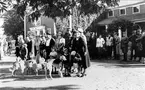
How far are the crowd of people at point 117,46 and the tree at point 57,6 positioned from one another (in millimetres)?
9519

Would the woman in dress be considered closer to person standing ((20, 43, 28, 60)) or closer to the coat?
the coat

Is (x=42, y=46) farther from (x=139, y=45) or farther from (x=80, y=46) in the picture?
(x=139, y=45)

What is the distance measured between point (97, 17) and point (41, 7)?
31.8 meters

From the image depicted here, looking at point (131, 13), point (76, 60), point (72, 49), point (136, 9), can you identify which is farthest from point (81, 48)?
point (131, 13)

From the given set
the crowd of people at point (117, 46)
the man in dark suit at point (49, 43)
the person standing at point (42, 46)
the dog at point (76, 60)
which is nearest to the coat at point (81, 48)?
the dog at point (76, 60)

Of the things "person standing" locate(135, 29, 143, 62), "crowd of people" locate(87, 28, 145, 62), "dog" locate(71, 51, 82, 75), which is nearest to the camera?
"dog" locate(71, 51, 82, 75)

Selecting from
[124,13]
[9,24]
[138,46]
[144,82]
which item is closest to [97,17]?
[124,13]

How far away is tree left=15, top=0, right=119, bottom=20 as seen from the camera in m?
7.72

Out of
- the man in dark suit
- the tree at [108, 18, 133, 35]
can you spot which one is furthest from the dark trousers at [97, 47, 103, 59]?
the man in dark suit

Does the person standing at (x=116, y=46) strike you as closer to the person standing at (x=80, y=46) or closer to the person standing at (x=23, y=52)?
the person standing at (x=23, y=52)

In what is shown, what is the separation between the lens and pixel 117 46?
20094 millimetres

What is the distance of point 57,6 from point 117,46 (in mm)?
12552

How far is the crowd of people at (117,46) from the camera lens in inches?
708

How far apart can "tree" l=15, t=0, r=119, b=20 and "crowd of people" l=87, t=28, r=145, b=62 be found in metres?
9.52
